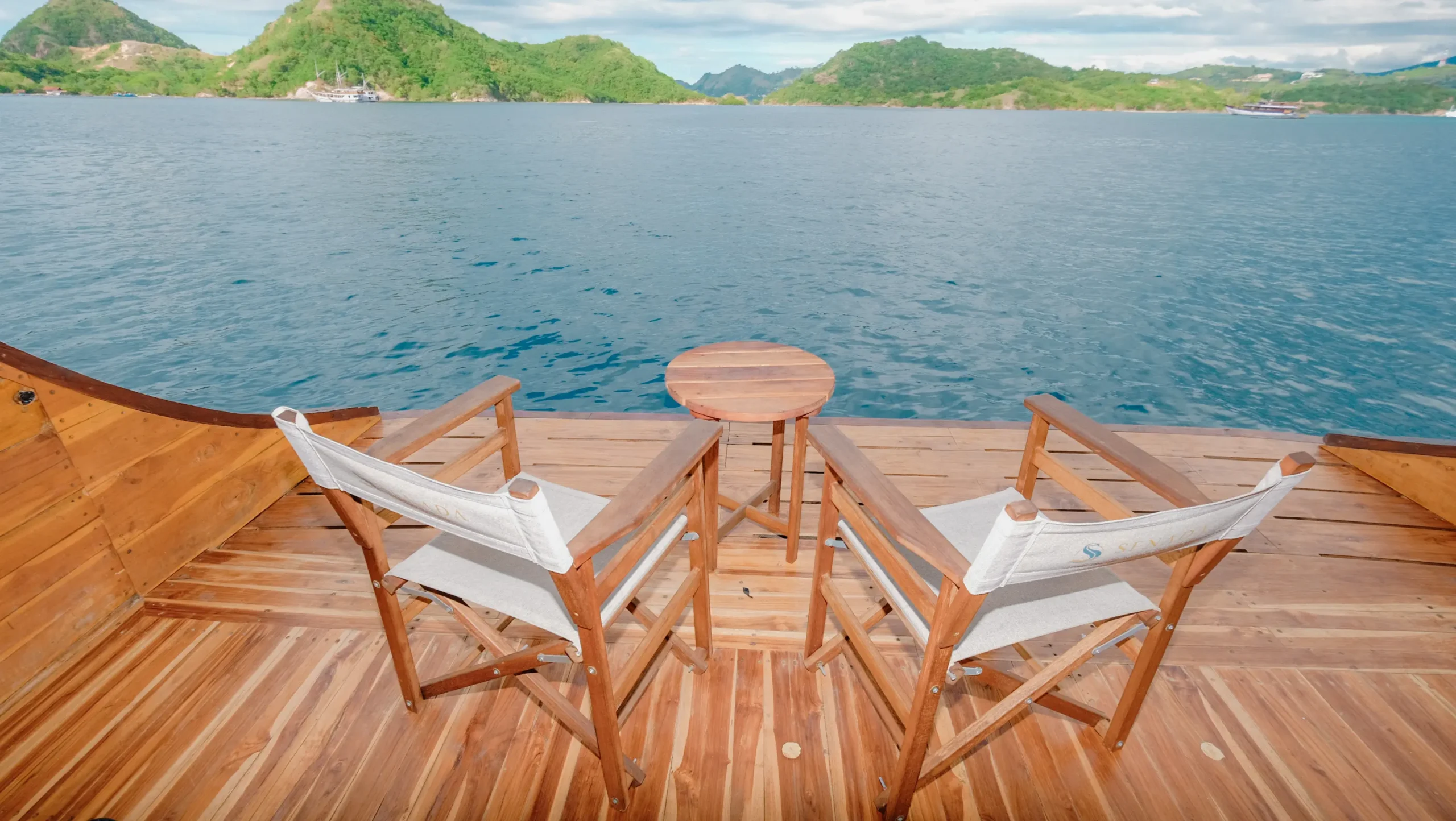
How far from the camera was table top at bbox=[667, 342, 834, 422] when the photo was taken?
232cm

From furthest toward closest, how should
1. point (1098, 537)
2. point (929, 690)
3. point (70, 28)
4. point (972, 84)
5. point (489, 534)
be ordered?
point (972, 84), point (70, 28), point (929, 690), point (489, 534), point (1098, 537)

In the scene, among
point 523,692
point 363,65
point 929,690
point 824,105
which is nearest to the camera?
point 929,690

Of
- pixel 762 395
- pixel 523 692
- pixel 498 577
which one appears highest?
pixel 762 395

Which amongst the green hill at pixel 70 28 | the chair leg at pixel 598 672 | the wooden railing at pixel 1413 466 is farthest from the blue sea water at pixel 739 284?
the green hill at pixel 70 28

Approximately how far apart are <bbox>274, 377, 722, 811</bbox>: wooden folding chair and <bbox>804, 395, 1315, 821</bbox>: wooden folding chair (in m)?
0.43

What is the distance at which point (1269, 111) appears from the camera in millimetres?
97500

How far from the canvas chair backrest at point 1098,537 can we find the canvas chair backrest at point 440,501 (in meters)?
0.77

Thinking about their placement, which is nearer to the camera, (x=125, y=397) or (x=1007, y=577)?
(x=1007, y=577)

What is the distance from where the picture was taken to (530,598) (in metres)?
1.56

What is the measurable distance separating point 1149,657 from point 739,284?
11.0 m

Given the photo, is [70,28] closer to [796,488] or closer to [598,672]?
[796,488]

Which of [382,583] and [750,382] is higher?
[750,382]

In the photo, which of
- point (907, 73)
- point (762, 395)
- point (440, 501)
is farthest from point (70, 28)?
point (440, 501)

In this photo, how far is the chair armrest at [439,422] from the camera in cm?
166
